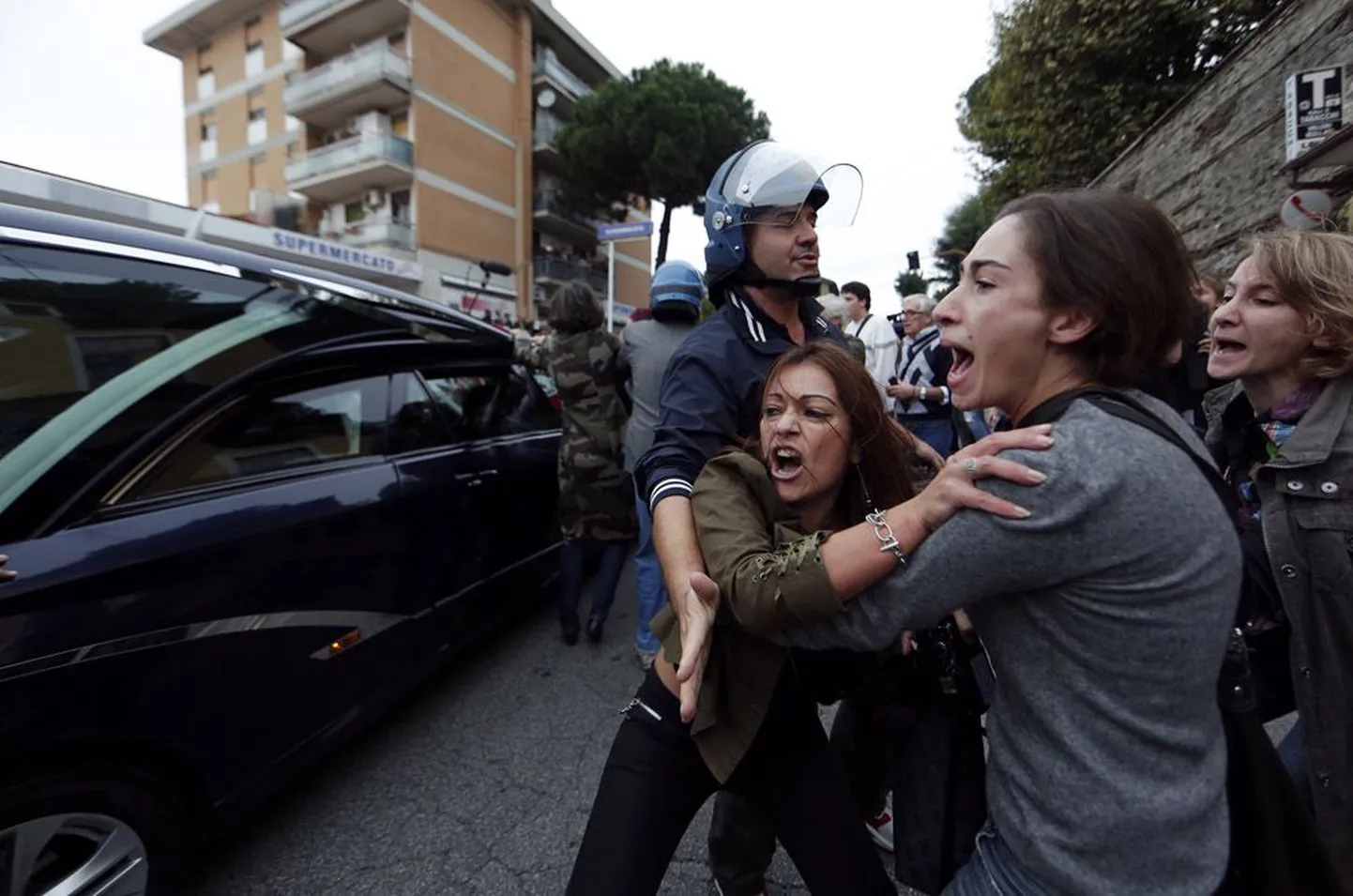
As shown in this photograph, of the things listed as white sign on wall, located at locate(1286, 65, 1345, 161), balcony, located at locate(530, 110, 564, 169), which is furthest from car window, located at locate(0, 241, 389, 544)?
balcony, located at locate(530, 110, 564, 169)

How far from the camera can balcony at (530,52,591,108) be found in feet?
81.5

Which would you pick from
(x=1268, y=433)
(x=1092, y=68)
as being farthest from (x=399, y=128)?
(x=1268, y=433)

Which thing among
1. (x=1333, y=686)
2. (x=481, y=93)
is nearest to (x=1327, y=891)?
(x=1333, y=686)

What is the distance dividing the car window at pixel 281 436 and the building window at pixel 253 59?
98.5 feet

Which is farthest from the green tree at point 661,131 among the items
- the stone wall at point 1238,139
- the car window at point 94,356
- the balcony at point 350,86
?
the car window at point 94,356

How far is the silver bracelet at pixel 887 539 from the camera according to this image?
85cm

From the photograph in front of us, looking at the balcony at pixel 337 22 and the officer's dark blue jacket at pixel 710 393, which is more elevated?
the balcony at pixel 337 22

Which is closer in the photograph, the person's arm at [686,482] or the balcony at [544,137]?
the person's arm at [686,482]

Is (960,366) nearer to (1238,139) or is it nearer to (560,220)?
(1238,139)

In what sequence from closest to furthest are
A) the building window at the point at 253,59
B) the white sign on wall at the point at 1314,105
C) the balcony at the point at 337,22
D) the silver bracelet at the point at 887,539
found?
the silver bracelet at the point at 887,539, the white sign on wall at the point at 1314,105, the balcony at the point at 337,22, the building window at the point at 253,59

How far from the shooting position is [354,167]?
20172 mm

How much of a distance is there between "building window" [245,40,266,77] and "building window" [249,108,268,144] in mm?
1498

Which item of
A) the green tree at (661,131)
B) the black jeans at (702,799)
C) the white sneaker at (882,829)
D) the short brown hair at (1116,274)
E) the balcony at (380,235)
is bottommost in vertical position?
the white sneaker at (882,829)

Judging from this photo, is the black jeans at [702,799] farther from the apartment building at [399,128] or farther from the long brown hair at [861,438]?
the apartment building at [399,128]
